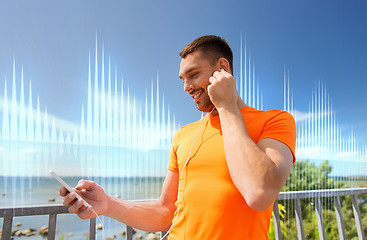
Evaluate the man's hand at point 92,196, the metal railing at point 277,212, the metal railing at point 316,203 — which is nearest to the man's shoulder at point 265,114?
the man's hand at point 92,196

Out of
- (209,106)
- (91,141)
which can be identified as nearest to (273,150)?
(209,106)

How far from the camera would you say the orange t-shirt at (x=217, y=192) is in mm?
777

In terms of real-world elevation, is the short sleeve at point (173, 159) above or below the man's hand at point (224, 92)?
below

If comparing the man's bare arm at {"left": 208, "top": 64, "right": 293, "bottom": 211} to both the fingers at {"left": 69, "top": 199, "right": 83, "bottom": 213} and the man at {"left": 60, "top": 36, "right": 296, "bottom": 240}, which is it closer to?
the man at {"left": 60, "top": 36, "right": 296, "bottom": 240}

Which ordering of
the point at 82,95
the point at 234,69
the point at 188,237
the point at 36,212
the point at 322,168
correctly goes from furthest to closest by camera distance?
1. the point at 82,95
2. the point at 322,168
3. the point at 36,212
4. the point at 234,69
5. the point at 188,237

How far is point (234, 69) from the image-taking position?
3.85ft

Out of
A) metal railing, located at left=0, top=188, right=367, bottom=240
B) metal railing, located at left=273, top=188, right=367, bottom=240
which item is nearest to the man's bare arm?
metal railing, located at left=0, top=188, right=367, bottom=240

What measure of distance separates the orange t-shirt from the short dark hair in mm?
237

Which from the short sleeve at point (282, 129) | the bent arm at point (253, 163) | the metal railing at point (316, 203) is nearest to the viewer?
the bent arm at point (253, 163)

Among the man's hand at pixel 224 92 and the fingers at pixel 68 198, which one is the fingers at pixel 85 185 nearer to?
the fingers at pixel 68 198

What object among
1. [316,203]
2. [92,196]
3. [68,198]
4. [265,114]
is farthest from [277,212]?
[68,198]

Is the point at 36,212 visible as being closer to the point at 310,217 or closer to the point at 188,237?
the point at 188,237

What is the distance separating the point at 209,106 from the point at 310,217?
39.8 feet

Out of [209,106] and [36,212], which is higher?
[209,106]
